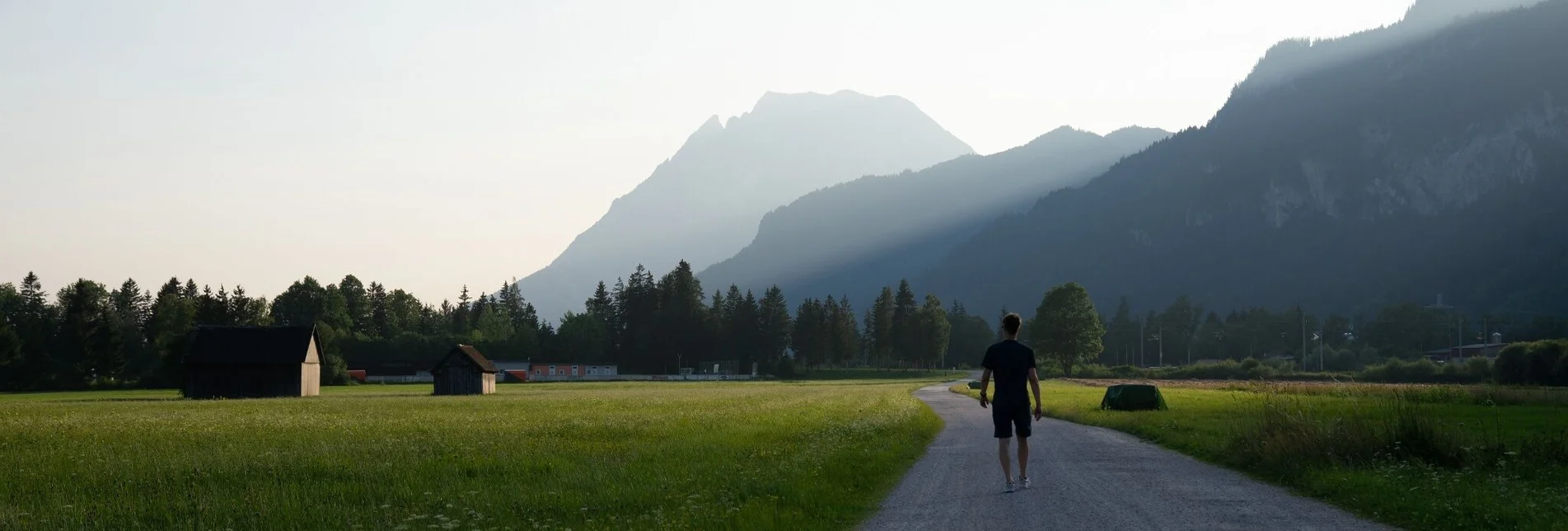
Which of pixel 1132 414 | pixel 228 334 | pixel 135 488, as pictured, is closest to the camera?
pixel 135 488

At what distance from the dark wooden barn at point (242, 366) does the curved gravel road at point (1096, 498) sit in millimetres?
76803

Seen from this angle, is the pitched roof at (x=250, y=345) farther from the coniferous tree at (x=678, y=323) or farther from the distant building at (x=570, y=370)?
the coniferous tree at (x=678, y=323)

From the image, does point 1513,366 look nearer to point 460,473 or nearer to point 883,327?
point 460,473

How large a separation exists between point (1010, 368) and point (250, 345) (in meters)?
86.6

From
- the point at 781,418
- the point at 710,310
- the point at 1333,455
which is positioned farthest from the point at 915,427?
the point at 710,310

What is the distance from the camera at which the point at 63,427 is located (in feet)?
116

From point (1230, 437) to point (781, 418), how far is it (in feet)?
56.8

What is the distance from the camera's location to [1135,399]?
4262 centimetres

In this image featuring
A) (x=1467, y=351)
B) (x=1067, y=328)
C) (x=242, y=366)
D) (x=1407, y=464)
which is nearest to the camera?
(x=1407, y=464)

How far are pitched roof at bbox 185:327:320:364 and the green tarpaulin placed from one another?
6769cm

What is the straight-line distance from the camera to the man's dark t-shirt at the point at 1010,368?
16188 millimetres

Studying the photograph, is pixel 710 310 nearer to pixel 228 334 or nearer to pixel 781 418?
pixel 228 334

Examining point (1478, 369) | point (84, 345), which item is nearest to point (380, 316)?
point (84, 345)

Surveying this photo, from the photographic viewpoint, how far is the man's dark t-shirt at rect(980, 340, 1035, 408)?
53.1 ft
